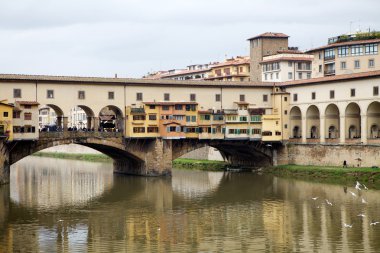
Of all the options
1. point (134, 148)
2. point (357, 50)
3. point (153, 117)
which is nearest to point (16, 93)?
point (134, 148)

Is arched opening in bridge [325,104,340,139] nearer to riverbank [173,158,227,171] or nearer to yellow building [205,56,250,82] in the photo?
riverbank [173,158,227,171]

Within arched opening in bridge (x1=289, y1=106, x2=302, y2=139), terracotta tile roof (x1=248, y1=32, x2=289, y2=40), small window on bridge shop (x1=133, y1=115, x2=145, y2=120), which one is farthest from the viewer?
terracotta tile roof (x1=248, y1=32, x2=289, y2=40)

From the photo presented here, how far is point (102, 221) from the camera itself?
4441cm

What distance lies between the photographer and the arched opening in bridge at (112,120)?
71.1 meters

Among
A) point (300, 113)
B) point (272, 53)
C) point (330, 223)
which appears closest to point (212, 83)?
point (300, 113)

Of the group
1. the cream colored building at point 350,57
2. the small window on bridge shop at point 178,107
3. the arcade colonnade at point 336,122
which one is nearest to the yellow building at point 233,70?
the cream colored building at point 350,57

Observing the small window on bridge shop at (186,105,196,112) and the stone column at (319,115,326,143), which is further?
the stone column at (319,115,326,143)

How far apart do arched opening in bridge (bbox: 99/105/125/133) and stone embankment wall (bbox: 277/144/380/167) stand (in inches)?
743

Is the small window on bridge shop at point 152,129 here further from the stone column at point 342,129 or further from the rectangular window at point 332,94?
the stone column at point 342,129

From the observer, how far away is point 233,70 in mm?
114062

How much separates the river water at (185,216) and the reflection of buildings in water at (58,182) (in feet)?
0.31

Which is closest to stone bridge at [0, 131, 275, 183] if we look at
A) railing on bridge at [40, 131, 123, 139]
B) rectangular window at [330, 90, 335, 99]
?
railing on bridge at [40, 131, 123, 139]

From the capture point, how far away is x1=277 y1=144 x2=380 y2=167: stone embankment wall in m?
66.8

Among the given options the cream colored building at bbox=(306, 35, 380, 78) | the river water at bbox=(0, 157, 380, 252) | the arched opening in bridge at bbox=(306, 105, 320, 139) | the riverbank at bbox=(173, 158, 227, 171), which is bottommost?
the river water at bbox=(0, 157, 380, 252)
